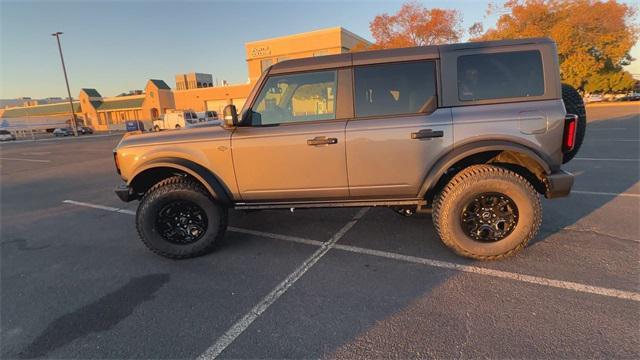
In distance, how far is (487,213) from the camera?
3.28 m

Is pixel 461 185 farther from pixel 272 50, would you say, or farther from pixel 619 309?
pixel 272 50

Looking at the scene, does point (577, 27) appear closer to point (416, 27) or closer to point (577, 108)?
point (416, 27)

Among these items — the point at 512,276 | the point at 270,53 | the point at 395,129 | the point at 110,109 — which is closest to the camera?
the point at 512,276

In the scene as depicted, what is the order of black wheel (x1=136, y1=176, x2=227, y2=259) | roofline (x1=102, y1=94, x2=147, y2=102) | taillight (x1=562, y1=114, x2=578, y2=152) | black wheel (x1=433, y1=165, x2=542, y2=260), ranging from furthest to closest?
roofline (x1=102, y1=94, x2=147, y2=102), black wheel (x1=136, y1=176, x2=227, y2=259), black wheel (x1=433, y1=165, x2=542, y2=260), taillight (x1=562, y1=114, x2=578, y2=152)

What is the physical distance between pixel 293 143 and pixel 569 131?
266 cm

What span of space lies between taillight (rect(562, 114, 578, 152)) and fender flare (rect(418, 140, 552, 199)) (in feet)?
0.75

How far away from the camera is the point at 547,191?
3211mm

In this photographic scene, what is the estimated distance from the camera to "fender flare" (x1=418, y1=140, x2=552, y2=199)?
3.05 m

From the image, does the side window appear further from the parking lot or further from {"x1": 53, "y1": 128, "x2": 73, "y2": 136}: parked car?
{"x1": 53, "y1": 128, "x2": 73, "y2": 136}: parked car

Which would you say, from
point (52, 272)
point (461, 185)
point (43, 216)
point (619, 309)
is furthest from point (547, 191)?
point (43, 216)

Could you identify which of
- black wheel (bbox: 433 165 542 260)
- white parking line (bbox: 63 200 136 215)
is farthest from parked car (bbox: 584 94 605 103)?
white parking line (bbox: 63 200 136 215)

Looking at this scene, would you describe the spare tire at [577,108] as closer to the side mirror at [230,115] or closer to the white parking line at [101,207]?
the side mirror at [230,115]

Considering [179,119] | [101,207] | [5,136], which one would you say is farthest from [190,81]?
[101,207]

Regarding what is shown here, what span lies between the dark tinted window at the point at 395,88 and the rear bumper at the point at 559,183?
4.51 feet
